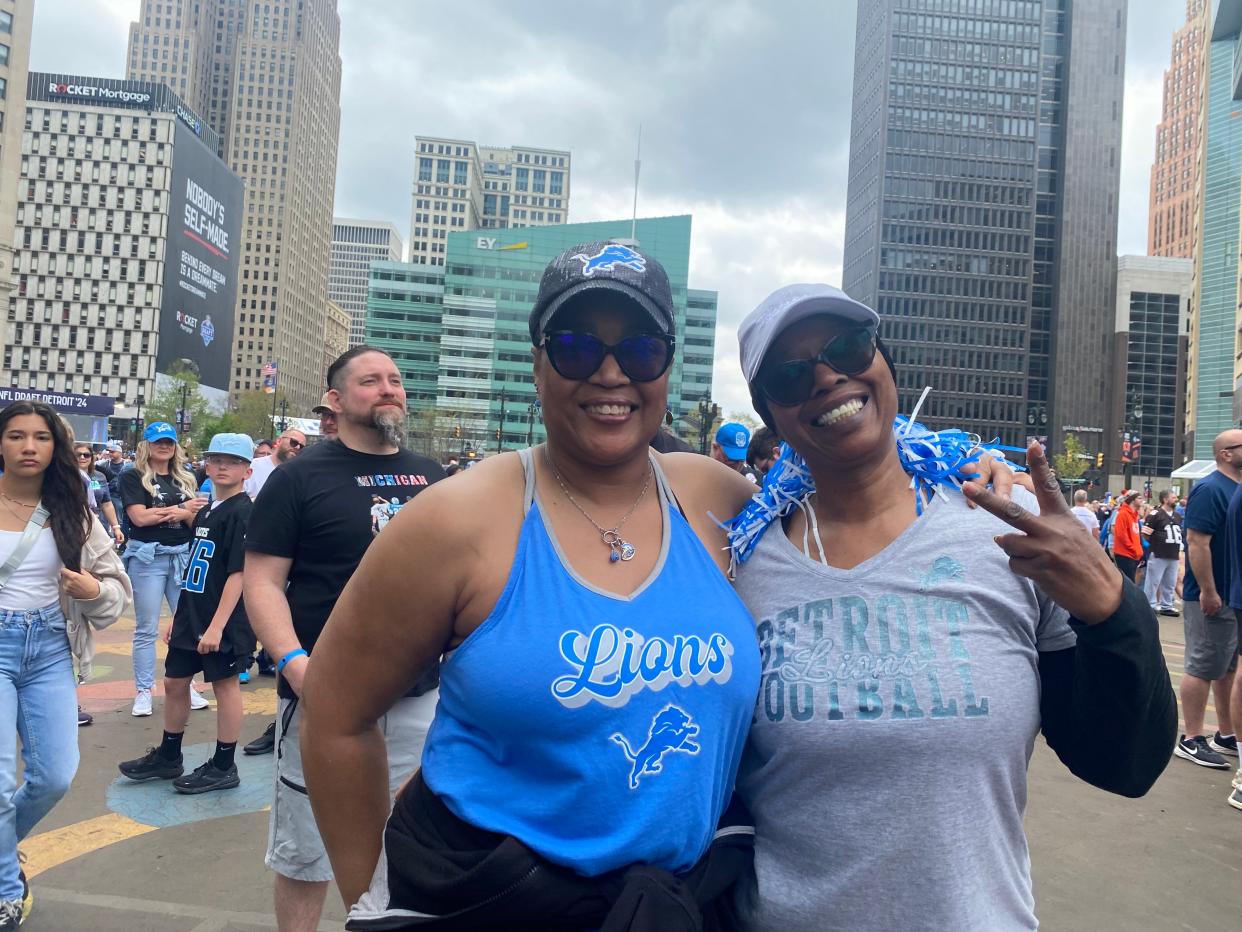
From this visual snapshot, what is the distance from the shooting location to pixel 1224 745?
264 inches

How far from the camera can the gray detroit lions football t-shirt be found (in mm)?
1533

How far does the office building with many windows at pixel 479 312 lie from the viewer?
102 metres

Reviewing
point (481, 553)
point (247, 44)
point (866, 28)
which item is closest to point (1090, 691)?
point (481, 553)

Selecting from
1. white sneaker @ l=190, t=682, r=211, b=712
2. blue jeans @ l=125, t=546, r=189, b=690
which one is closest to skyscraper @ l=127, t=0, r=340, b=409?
white sneaker @ l=190, t=682, r=211, b=712

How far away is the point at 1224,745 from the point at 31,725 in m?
8.21

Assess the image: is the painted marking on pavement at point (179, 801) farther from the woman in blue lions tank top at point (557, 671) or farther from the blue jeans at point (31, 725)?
the woman in blue lions tank top at point (557, 671)

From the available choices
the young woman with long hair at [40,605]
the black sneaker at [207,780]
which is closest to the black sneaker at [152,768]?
the black sneaker at [207,780]

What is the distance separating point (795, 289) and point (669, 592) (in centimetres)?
77

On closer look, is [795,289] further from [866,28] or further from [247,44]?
[247,44]

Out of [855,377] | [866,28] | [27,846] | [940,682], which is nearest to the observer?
[940,682]

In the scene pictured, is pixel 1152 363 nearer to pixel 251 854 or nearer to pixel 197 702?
pixel 197 702

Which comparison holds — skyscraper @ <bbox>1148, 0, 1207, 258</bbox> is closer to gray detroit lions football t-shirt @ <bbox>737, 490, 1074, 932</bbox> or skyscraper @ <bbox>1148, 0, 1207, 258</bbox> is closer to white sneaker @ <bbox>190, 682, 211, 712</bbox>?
white sneaker @ <bbox>190, 682, 211, 712</bbox>

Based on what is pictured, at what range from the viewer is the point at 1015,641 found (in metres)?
1.63

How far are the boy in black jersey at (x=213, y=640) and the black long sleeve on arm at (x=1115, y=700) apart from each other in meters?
5.06
